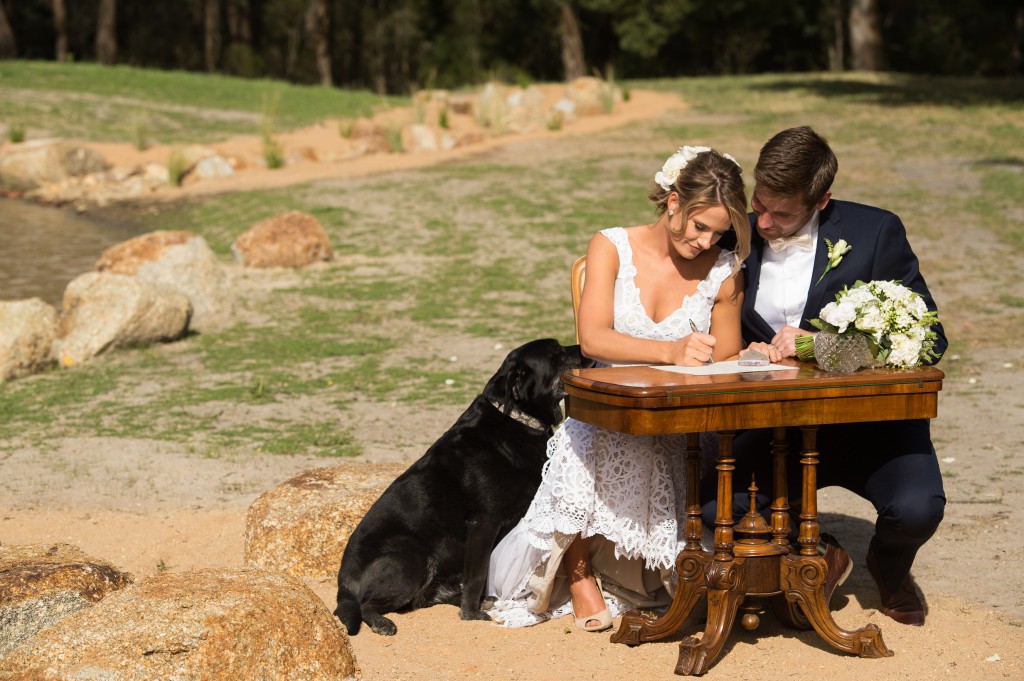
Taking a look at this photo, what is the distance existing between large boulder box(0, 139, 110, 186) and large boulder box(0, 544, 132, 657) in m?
18.7

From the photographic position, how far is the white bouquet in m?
4.14

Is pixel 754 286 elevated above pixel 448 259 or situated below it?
above

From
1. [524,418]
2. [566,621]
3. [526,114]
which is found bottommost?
[566,621]

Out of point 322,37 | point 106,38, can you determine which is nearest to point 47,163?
point 106,38

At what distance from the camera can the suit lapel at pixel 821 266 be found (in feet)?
15.5

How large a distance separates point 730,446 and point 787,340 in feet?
1.93

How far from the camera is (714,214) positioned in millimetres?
4539

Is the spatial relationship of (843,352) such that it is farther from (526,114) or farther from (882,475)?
(526,114)

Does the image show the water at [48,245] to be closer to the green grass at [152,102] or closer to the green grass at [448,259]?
the green grass at [448,259]

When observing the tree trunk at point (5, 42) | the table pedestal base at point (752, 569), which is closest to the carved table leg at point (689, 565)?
the table pedestal base at point (752, 569)

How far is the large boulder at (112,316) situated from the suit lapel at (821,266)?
7.29m

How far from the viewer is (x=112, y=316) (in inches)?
409

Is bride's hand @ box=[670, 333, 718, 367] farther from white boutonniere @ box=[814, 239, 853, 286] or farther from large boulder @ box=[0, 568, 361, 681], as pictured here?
large boulder @ box=[0, 568, 361, 681]

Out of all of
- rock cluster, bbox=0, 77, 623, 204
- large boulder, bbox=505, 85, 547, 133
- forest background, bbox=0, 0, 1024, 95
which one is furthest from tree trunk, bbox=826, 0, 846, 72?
large boulder, bbox=505, 85, 547, 133
